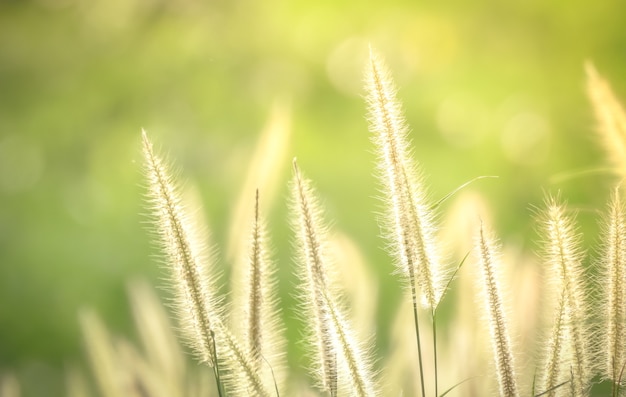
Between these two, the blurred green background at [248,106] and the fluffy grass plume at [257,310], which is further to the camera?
the blurred green background at [248,106]

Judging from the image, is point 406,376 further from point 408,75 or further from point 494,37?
point 494,37

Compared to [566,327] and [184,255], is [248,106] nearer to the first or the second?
[184,255]

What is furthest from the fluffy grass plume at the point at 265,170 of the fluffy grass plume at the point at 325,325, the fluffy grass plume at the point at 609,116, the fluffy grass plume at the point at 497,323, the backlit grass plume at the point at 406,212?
the fluffy grass plume at the point at 609,116

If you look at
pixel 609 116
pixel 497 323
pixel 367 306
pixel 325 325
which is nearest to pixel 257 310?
pixel 325 325

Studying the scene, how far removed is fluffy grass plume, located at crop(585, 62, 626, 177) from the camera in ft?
4.33

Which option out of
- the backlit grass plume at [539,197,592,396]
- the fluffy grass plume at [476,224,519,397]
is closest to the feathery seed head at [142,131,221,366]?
the fluffy grass plume at [476,224,519,397]

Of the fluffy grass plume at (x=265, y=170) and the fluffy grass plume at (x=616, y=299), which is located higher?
the fluffy grass plume at (x=265, y=170)

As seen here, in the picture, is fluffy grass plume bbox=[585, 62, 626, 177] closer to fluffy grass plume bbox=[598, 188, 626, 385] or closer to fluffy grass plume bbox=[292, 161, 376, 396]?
fluffy grass plume bbox=[598, 188, 626, 385]

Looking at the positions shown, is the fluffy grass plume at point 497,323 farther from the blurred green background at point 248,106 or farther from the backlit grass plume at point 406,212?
the blurred green background at point 248,106

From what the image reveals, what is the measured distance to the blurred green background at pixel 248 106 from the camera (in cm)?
139

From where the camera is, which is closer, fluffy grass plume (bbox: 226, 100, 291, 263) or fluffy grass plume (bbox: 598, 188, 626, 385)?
fluffy grass plume (bbox: 598, 188, 626, 385)

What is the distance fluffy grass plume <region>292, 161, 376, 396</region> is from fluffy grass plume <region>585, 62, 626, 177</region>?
0.56 meters

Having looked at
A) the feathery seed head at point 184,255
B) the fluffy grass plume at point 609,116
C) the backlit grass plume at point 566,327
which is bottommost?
the backlit grass plume at point 566,327

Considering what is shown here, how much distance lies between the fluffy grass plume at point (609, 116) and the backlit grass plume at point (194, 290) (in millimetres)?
761
